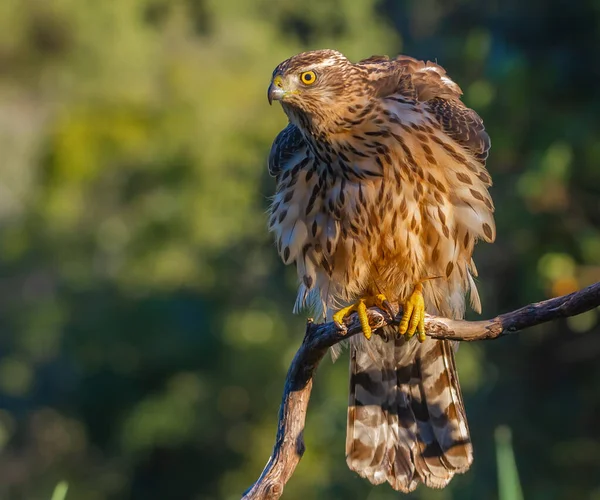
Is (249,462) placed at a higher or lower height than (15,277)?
lower

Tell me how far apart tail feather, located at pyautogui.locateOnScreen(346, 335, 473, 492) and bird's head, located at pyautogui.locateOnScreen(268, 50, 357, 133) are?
0.98 meters

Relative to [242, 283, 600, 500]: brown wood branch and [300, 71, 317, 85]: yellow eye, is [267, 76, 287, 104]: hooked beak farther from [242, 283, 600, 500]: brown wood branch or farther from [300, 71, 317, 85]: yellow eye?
[242, 283, 600, 500]: brown wood branch

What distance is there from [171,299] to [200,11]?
4.82 meters

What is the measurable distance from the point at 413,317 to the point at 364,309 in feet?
0.53

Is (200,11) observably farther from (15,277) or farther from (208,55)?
(15,277)

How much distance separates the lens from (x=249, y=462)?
38.7 feet

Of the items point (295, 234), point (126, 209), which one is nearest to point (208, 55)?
point (126, 209)

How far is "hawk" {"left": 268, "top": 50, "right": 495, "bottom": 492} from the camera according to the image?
3.82m

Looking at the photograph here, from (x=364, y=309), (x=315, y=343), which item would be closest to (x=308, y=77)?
(x=364, y=309)

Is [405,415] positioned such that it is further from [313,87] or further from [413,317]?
[313,87]

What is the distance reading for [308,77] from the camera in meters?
3.74

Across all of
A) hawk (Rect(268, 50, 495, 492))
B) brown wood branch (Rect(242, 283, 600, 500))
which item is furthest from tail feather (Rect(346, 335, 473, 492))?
brown wood branch (Rect(242, 283, 600, 500))

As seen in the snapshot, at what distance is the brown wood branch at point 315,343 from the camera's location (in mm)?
2865

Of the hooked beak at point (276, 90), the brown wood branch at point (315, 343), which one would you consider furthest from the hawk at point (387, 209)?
the brown wood branch at point (315, 343)
